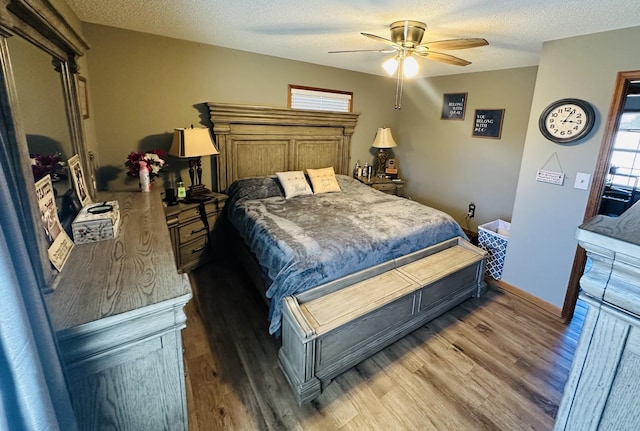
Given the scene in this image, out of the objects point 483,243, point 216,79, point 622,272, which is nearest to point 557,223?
point 483,243

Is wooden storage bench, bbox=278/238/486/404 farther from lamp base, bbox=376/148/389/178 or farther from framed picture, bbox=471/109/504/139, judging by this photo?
lamp base, bbox=376/148/389/178

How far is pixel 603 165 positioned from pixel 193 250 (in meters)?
3.65

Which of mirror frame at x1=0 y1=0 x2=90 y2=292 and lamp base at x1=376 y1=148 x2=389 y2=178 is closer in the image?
mirror frame at x1=0 y1=0 x2=90 y2=292

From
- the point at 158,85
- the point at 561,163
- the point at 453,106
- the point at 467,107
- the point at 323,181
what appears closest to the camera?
the point at 561,163

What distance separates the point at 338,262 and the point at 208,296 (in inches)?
54.2

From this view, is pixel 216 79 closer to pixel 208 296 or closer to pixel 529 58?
pixel 208 296

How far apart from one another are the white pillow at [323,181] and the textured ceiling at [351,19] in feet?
4.61

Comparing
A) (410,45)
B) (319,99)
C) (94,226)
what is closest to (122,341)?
(94,226)

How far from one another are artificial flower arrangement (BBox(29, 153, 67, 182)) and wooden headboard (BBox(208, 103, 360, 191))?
1.92 m

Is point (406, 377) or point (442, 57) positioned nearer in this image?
point (406, 377)

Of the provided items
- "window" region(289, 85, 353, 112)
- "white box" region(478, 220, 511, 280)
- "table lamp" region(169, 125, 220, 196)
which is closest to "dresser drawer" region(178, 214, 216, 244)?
"table lamp" region(169, 125, 220, 196)

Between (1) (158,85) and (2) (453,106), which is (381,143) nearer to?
(2) (453,106)

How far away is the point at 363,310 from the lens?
2.03m

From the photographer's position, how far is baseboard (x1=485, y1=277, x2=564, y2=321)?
108 inches
